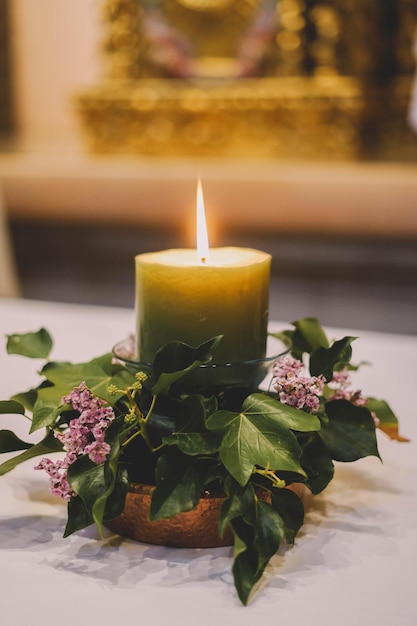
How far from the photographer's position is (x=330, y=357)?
1.32ft

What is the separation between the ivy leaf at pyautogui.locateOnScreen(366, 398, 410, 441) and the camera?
45 centimetres

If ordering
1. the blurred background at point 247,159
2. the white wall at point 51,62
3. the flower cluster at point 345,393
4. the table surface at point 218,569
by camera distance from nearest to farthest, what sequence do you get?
the table surface at point 218,569 < the flower cluster at point 345,393 < the blurred background at point 247,159 < the white wall at point 51,62

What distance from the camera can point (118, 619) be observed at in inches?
12.2

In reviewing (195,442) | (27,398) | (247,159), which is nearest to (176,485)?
(195,442)

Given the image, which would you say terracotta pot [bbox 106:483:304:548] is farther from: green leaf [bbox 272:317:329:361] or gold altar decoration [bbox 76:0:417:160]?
gold altar decoration [bbox 76:0:417:160]

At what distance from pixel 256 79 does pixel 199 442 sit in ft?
8.67

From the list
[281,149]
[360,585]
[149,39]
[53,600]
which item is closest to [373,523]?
[360,585]

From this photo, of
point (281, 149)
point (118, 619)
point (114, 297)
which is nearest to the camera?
point (118, 619)

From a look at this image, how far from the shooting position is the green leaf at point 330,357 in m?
0.40

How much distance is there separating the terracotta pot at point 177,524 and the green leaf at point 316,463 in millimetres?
47

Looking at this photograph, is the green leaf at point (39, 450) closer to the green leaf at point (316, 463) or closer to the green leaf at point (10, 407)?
the green leaf at point (10, 407)

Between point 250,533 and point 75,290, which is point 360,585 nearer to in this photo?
point 250,533

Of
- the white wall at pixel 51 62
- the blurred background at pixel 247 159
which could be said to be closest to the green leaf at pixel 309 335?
the blurred background at pixel 247 159

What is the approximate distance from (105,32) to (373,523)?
292 cm
